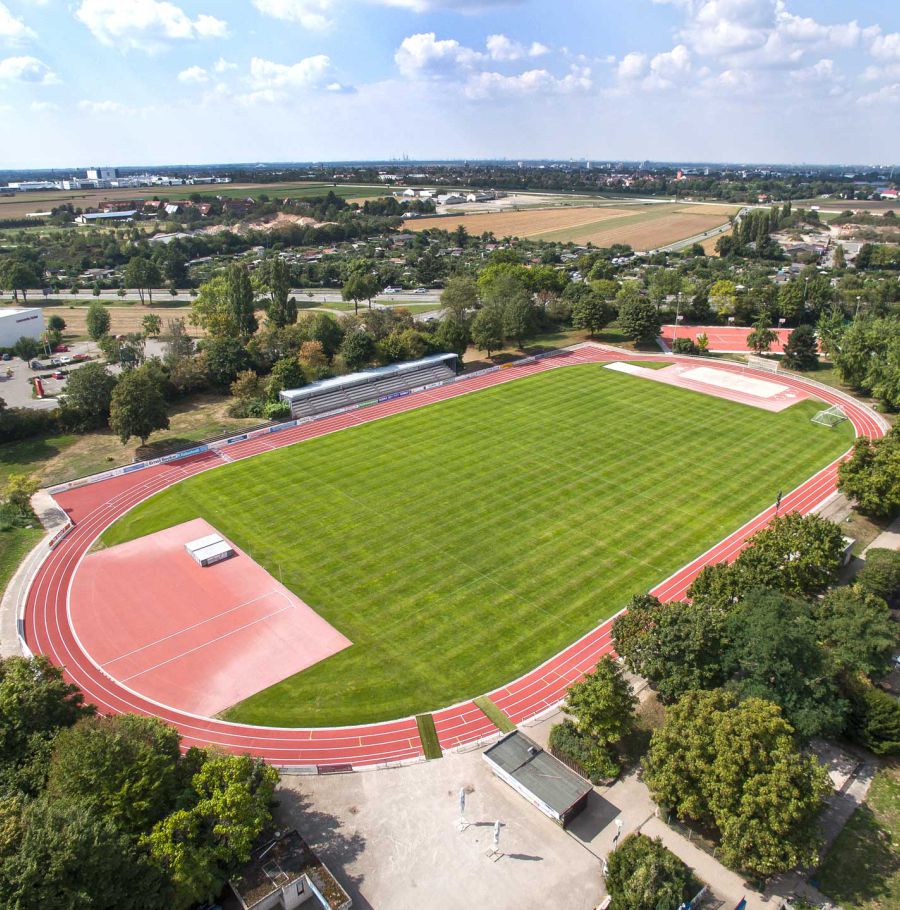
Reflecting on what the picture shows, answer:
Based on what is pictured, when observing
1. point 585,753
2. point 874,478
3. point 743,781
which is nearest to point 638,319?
point 874,478

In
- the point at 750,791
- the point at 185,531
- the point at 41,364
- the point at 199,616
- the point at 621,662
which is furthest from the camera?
the point at 41,364

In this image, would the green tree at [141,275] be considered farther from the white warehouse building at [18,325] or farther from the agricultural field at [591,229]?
the agricultural field at [591,229]

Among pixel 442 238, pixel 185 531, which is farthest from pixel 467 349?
pixel 442 238

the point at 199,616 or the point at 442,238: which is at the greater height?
the point at 442,238

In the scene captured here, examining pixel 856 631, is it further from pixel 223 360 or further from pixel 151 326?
pixel 151 326

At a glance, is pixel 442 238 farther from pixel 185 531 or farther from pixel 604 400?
pixel 185 531

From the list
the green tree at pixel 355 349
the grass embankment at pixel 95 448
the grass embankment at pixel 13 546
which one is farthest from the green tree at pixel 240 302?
the grass embankment at pixel 13 546

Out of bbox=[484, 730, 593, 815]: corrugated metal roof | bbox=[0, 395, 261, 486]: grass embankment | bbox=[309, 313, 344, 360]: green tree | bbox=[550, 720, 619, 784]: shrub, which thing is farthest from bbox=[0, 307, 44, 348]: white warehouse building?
bbox=[550, 720, 619, 784]: shrub

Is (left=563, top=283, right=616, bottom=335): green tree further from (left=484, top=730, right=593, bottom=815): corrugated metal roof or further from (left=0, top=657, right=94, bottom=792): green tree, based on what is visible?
(left=0, top=657, right=94, bottom=792): green tree

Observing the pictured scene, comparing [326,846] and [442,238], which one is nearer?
[326,846]

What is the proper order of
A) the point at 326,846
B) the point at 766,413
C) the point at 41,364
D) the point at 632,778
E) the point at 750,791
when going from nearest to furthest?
the point at 750,791
the point at 326,846
the point at 632,778
the point at 766,413
the point at 41,364
